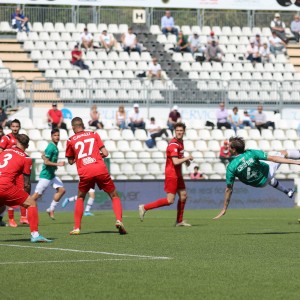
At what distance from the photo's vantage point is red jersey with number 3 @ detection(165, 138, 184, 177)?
1994 centimetres

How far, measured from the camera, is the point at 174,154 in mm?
19938

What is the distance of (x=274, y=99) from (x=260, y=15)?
7.73m

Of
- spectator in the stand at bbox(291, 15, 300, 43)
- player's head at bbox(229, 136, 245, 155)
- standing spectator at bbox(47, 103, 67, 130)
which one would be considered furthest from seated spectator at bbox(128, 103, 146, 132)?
player's head at bbox(229, 136, 245, 155)

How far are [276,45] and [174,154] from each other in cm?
2591

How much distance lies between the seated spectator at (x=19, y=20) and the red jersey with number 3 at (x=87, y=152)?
Answer: 2399 cm

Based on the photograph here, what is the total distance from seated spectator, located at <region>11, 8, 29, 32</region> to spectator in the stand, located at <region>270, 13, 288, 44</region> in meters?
11.4

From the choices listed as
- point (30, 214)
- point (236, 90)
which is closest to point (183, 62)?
point (236, 90)

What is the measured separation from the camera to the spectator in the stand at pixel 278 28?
45250mm

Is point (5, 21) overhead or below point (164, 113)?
overhead

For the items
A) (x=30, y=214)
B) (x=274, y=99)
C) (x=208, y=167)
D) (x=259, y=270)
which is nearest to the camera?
(x=259, y=270)

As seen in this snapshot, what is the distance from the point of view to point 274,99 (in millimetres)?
40406

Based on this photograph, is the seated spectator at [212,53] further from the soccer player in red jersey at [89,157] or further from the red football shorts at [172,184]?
the soccer player in red jersey at [89,157]

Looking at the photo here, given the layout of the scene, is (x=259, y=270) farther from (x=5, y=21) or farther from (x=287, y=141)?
(x=5, y=21)

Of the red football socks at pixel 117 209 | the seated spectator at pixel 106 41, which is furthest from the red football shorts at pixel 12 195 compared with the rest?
the seated spectator at pixel 106 41
